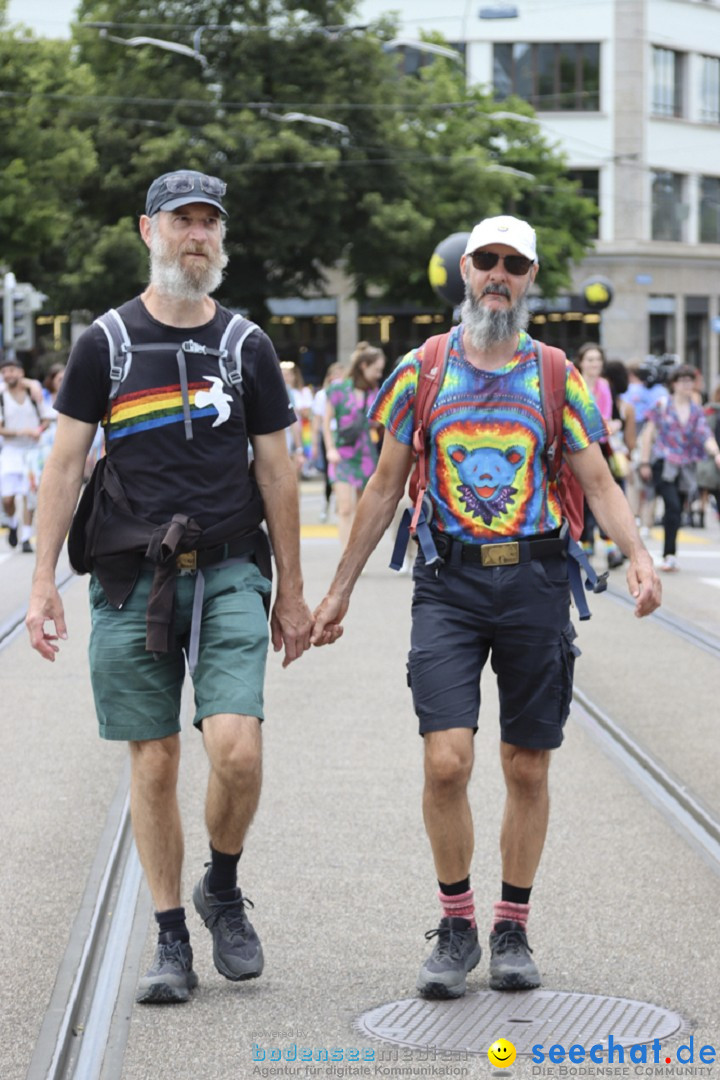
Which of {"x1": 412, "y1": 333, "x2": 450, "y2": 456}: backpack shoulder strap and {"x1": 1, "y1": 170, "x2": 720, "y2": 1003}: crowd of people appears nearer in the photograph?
{"x1": 1, "y1": 170, "x2": 720, "y2": 1003}: crowd of people

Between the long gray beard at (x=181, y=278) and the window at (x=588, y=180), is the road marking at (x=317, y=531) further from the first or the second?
the window at (x=588, y=180)

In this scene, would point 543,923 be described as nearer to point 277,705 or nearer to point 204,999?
point 204,999

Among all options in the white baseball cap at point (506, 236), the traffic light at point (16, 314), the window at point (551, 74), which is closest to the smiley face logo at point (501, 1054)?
the white baseball cap at point (506, 236)

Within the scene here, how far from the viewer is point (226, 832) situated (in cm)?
478

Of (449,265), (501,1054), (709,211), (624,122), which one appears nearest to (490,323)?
(501,1054)

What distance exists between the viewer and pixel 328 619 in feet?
16.5

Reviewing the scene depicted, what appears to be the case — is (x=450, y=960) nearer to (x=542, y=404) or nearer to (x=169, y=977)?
(x=169, y=977)

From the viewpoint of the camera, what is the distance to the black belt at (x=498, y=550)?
4750 millimetres

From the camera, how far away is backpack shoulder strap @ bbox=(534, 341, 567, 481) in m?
4.79

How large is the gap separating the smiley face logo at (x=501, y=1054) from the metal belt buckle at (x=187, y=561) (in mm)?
1327

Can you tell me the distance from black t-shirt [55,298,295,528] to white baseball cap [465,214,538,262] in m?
0.58

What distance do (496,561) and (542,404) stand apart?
402mm

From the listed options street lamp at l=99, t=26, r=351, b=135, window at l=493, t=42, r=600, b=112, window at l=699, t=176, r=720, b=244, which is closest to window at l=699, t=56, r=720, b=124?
window at l=699, t=176, r=720, b=244

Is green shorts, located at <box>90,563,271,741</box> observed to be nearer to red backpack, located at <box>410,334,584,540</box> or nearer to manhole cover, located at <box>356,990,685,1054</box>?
red backpack, located at <box>410,334,584,540</box>
